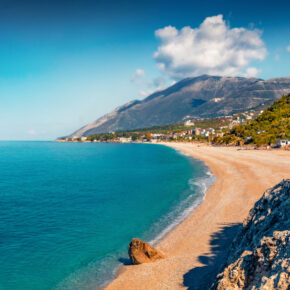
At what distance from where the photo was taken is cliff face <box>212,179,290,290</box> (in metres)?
6.17

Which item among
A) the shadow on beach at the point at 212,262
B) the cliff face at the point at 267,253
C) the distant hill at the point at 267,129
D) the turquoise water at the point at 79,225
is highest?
the distant hill at the point at 267,129

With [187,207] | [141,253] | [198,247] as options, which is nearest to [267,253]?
[141,253]

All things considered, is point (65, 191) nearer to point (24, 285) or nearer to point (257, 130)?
point (24, 285)

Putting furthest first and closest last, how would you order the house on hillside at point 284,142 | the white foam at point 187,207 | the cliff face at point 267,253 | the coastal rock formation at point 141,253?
the house on hillside at point 284,142
the white foam at point 187,207
the coastal rock formation at point 141,253
the cliff face at point 267,253

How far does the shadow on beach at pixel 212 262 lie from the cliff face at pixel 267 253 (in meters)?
2.71

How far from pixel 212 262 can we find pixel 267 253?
8793 millimetres

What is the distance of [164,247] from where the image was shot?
18516 mm

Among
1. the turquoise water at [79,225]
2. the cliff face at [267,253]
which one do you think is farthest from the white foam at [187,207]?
the cliff face at [267,253]

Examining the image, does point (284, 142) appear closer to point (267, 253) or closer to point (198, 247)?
point (198, 247)

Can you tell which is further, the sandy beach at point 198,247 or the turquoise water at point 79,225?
the turquoise water at point 79,225

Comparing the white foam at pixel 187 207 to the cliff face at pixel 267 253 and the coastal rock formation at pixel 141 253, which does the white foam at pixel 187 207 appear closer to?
the coastal rock formation at pixel 141 253

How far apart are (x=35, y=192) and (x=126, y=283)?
33.7 meters

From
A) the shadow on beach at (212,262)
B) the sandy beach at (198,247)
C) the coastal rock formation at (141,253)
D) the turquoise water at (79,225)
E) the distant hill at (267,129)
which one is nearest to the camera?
the shadow on beach at (212,262)

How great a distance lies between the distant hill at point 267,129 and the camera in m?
83.4
